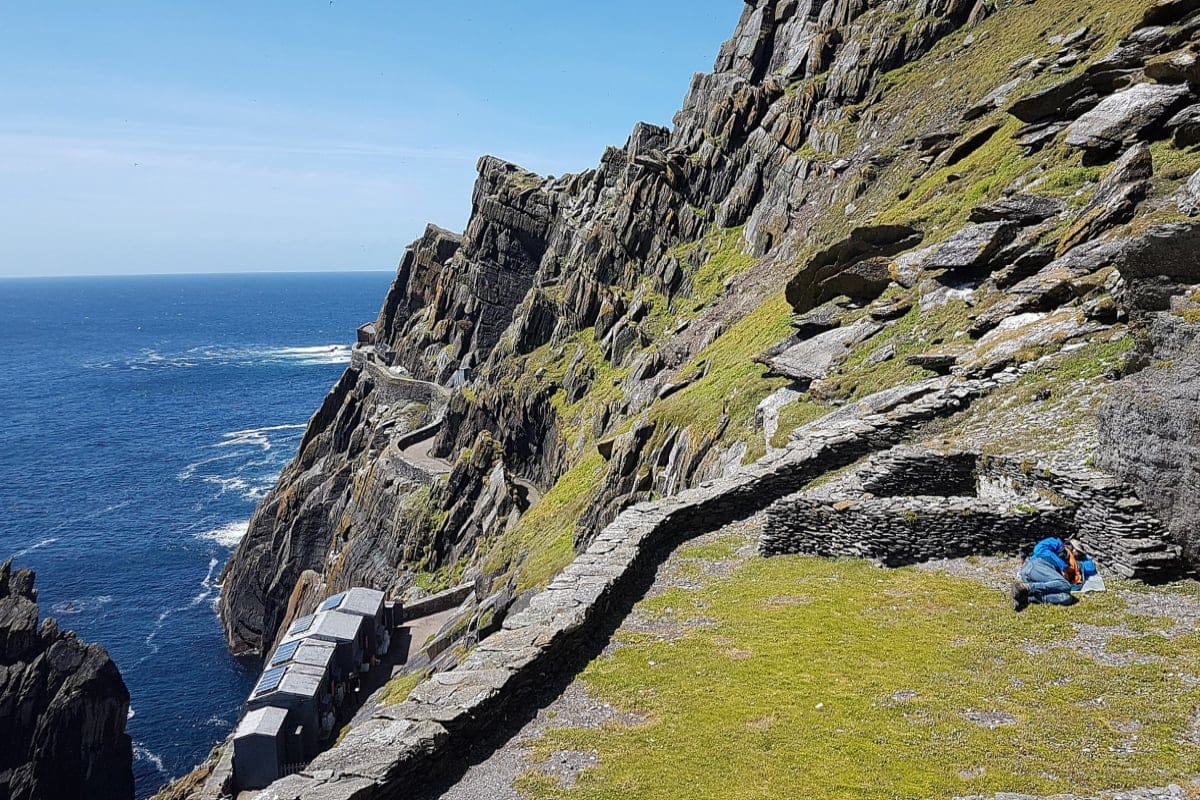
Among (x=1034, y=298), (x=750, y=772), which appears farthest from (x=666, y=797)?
(x=1034, y=298)

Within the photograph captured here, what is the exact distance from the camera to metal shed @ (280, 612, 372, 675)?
1599 inches

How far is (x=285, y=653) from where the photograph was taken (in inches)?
1580

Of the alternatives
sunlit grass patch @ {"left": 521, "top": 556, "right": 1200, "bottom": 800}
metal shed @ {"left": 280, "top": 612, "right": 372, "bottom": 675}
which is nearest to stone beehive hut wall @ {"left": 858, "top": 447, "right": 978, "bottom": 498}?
sunlit grass patch @ {"left": 521, "top": 556, "right": 1200, "bottom": 800}

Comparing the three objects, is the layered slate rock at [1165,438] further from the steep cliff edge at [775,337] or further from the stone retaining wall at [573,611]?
the stone retaining wall at [573,611]

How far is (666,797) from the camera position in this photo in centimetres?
968

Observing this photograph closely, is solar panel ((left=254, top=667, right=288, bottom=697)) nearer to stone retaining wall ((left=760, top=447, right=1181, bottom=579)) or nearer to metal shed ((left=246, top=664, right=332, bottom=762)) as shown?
metal shed ((left=246, top=664, right=332, bottom=762))

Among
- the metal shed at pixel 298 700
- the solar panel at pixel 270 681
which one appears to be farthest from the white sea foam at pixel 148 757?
the metal shed at pixel 298 700

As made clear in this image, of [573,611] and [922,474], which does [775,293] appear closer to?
[922,474]

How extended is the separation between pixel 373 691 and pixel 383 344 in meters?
84.4

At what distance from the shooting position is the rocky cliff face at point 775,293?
794 inches

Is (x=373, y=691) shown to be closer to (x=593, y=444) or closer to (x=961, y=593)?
(x=593, y=444)

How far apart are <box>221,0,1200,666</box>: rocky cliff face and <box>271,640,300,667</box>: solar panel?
10044 millimetres

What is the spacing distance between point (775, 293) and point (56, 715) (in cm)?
5517

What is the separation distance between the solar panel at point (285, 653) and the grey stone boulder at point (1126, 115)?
4172cm
